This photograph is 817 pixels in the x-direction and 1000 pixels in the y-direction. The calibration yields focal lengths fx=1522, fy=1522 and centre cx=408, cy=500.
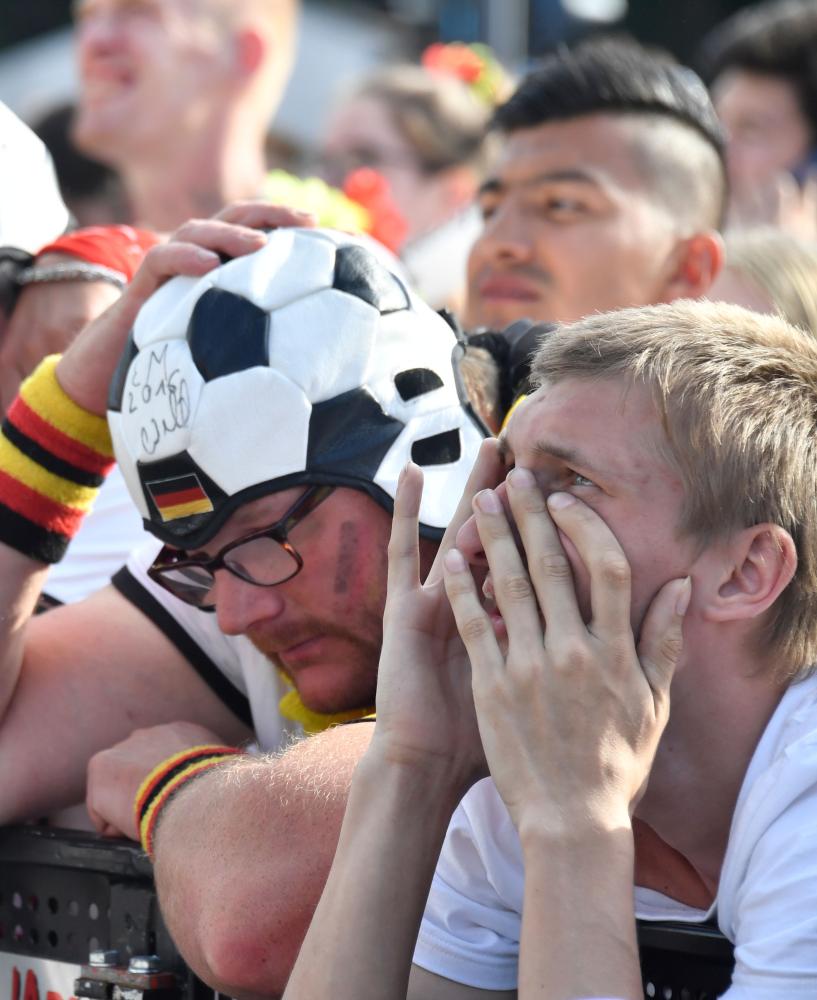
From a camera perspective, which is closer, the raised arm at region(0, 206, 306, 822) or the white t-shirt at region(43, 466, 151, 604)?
the raised arm at region(0, 206, 306, 822)

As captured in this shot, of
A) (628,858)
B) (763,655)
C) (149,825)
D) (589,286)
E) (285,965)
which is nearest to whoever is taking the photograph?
(628,858)

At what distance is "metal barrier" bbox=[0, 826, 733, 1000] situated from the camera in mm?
2482

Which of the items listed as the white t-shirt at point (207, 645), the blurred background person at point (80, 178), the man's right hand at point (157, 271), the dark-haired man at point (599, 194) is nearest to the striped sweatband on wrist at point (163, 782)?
the white t-shirt at point (207, 645)

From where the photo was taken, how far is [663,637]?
1885 mm

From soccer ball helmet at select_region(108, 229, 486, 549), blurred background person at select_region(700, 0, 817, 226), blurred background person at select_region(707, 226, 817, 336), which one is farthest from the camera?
blurred background person at select_region(700, 0, 817, 226)

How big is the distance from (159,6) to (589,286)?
253cm

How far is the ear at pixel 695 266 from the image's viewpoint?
4.32 metres

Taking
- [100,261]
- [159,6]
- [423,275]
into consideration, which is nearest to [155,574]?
[100,261]

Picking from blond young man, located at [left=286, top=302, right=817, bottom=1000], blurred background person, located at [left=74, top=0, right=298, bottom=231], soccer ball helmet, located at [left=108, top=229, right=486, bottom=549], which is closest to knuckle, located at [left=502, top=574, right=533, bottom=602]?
blond young man, located at [left=286, top=302, right=817, bottom=1000]

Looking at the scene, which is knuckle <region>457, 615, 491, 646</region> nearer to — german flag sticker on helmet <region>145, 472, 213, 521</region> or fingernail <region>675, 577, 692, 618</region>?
fingernail <region>675, 577, 692, 618</region>

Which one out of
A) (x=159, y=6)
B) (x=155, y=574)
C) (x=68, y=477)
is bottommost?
(x=155, y=574)

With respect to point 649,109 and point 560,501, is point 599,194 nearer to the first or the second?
point 649,109

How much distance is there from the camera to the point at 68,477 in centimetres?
300

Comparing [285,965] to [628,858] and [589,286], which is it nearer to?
[628,858]
